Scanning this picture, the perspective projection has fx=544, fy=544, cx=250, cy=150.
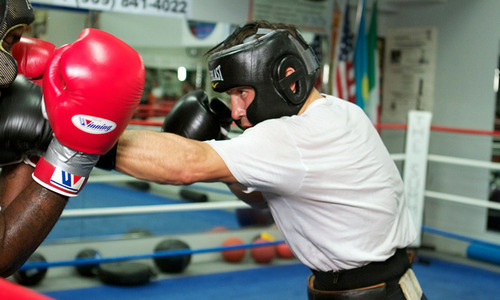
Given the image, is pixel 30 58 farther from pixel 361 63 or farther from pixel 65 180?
pixel 361 63

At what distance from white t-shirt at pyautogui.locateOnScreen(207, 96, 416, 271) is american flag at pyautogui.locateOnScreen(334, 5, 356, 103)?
11.4 feet

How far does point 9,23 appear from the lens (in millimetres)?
1142

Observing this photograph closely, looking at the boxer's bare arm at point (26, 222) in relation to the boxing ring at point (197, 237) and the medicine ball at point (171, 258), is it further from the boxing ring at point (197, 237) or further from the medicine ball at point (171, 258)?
the medicine ball at point (171, 258)

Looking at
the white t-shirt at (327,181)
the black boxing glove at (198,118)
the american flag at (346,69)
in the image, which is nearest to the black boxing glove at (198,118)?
the black boxing glove at (198,118)

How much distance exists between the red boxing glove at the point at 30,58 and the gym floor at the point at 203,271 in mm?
1931

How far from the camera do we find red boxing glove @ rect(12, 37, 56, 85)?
1.35m

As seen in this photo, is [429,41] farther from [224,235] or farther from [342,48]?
[224,235]

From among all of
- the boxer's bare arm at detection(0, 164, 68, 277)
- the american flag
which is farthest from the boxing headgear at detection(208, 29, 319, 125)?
the american flag

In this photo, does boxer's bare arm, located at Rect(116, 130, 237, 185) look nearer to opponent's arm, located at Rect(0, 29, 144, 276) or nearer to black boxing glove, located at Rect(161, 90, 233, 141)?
opponent's arm, located at Rect(0, 29, 144, 276)

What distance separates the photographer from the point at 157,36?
4039 millimetres

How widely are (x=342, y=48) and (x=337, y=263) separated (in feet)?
12.4

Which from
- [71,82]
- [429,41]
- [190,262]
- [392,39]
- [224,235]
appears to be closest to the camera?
[71,82]

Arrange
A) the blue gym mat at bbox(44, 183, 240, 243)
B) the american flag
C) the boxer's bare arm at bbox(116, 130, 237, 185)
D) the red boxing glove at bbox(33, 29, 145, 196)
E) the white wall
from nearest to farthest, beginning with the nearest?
the red boxing glove at bbox(33, 29, 145, 196), the boxer's bare arm at bbox(116, 130, 237, 185), the blue gym mat at bbox(44, 183, 240, 243), the white wall, the american flag

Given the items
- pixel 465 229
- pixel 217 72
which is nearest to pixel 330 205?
pixel 217 72
